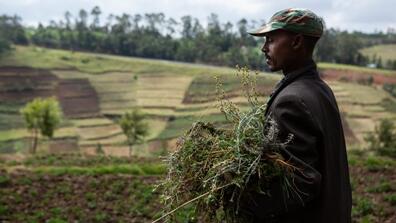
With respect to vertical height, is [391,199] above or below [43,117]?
above

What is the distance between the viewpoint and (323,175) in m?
2.46

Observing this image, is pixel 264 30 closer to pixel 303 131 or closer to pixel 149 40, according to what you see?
pixel 303 131

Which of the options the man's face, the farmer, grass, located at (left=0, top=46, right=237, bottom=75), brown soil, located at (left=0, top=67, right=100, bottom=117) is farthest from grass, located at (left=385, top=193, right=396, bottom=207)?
grass, located at (left=0, top=46, right=237, bottom=75)

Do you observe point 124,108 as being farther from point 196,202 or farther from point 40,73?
point 196,202

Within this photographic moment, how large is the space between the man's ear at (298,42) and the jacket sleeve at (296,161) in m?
0.28

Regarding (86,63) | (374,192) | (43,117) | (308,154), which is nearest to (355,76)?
(86,63)

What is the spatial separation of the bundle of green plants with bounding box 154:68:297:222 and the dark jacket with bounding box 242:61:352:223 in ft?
0.15

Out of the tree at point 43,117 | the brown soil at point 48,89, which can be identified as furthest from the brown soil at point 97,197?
the brown soil at point 48,89

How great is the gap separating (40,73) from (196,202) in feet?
267

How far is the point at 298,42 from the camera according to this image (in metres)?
2.53

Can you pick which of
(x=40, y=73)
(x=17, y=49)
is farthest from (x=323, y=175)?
(x=17, y=49)

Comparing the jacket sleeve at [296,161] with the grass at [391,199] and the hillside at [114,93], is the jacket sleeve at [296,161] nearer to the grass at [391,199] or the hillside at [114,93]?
the grass at [391,199]

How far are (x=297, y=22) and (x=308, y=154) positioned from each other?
2.03 ft

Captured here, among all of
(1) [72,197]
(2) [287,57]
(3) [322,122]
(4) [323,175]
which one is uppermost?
(2) [287,57]
